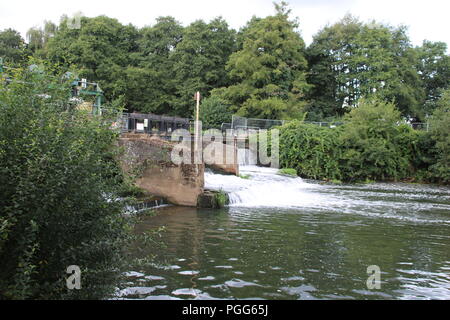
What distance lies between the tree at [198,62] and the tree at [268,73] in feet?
9.93

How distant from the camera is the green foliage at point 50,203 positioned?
4363 millimetres

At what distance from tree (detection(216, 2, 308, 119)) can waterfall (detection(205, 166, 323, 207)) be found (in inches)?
818

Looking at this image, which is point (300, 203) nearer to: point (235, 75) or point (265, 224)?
point (265, 224)

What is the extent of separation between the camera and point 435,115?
34.0m

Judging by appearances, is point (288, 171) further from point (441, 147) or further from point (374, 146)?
point (441, 147)

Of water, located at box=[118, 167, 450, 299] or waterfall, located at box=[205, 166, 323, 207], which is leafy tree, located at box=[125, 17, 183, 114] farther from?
water, located at box=[118, 167, 450, 299]

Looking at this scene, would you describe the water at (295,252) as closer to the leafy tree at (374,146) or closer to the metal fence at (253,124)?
the leafy tree at (374,146)

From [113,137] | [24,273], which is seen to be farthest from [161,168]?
[24,273]

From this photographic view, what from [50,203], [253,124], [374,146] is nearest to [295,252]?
[50,203]

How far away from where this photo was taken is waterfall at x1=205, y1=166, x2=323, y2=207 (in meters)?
17.0

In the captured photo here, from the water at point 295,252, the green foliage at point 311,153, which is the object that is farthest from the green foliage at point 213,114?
the water at point 295,252

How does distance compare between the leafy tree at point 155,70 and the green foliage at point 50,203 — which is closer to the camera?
the green foliage at point 50,203

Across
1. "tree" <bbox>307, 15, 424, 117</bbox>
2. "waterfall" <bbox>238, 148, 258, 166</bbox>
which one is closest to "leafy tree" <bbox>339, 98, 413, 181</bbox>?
"waterfall" <bbox>238, 148, 258, 166</bbox>
